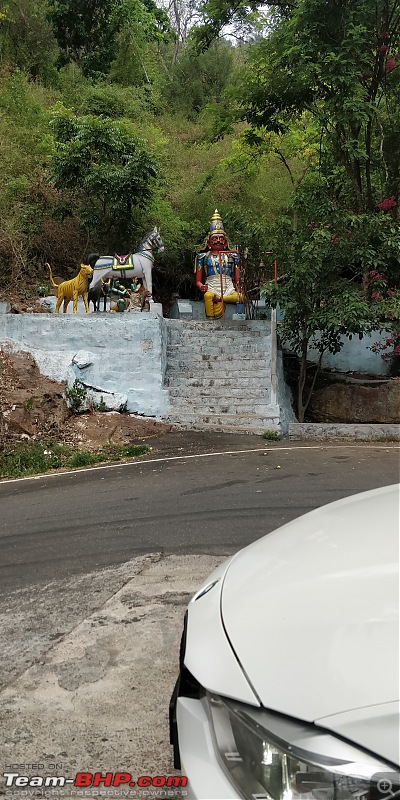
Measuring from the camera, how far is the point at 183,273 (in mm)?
17234

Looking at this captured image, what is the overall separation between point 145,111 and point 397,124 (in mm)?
12597

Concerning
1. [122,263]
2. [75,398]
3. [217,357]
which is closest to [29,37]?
[122,263]

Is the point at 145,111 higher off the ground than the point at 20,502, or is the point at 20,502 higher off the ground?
the point at 145,111

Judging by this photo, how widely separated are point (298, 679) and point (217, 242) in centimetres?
1341

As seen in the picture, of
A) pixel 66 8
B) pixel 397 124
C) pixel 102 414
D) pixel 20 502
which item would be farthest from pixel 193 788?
pixel 66 8

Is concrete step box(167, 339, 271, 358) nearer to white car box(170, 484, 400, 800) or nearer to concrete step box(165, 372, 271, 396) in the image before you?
concrete step box(165, 372, 271, 396)

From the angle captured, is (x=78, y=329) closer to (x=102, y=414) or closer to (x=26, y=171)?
(x=102, y=414)

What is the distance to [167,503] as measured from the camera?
18.8 ft

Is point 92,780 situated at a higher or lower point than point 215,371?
lower

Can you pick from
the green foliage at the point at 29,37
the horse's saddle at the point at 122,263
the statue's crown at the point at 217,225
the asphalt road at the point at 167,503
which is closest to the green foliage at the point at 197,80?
the green foliage at the point at 29,37

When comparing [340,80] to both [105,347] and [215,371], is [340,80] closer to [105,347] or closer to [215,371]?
[215,371]

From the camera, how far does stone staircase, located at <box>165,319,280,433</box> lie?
10078 millimetres

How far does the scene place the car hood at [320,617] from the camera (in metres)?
1.18

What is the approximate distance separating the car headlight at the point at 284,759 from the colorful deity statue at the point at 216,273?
12723 millimetres
